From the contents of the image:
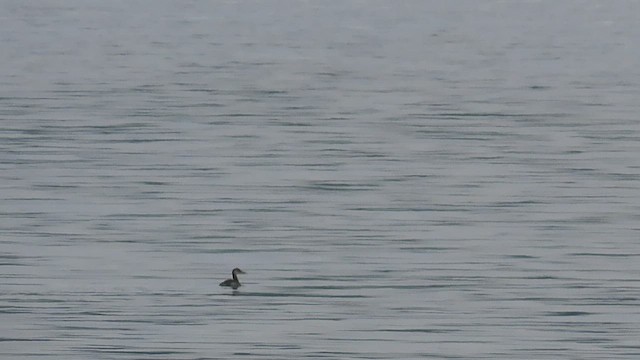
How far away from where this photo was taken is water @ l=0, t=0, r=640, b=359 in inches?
488

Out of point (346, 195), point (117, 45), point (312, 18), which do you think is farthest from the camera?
point (312, 18)

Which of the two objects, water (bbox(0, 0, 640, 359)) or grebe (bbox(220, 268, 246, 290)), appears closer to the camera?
water (bbox(0, 0, 640, 359))

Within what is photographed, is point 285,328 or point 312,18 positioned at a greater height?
point 312,18

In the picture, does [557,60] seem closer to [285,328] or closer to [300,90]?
[300,90]

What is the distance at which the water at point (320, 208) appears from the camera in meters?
12.4

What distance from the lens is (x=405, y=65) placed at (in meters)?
35.2

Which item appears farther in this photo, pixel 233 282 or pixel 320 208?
pixel 320 208

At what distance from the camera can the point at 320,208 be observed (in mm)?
17234

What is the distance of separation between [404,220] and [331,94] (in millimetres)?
12209

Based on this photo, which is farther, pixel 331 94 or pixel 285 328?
pixel 331 94

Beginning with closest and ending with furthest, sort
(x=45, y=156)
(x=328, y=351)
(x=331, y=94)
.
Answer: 1. (x=328, y=351)
2. (x=45, y=156)
3. (x=331, y=94)

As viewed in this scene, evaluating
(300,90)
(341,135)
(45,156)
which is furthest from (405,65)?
(45,156)

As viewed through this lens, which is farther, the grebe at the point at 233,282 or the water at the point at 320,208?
the grebe at the point at 233,282

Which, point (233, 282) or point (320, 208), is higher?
point (320, 208)
